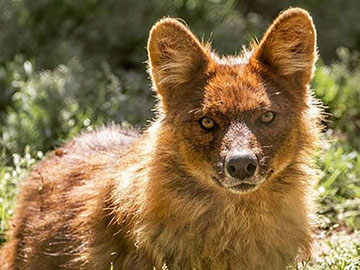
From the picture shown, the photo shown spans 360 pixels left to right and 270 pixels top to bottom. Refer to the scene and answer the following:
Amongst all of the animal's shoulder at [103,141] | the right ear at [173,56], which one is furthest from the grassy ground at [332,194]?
the right ear at [173,56]

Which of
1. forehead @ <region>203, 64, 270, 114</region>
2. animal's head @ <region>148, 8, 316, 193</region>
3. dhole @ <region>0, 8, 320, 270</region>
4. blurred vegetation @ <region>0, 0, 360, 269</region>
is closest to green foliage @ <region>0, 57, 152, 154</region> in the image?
blurred vegetation @ <region>0, 0, 360, 269</region>

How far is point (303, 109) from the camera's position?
5.80 meters

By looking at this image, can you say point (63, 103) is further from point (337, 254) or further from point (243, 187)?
point (243, 187)

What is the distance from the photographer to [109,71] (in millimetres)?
9672

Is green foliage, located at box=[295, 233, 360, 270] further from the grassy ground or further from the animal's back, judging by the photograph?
the animal's back

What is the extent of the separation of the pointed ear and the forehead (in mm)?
175

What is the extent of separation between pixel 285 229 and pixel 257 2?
7.27 metres

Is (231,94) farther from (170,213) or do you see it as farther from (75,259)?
(75,259)

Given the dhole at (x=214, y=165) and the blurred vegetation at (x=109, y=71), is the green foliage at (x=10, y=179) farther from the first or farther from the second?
the dhole at (x=214, y=165)

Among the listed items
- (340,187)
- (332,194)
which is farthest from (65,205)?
(340,187)

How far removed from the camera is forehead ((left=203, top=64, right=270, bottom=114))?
5473 mm

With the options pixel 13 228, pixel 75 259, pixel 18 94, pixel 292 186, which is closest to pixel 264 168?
pixel 292 186

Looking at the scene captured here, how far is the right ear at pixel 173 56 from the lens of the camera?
5.73 meters

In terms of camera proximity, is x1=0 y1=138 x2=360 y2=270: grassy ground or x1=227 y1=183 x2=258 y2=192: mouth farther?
x1=0 y1=138 x2=360 y2=270: grassy ground
